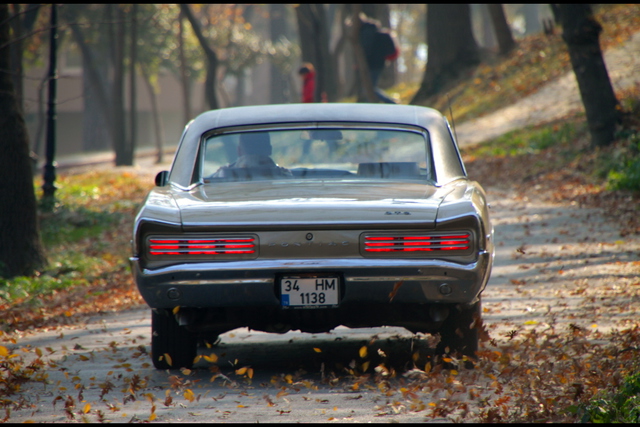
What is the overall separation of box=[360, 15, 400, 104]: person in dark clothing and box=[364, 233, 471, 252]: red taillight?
14.6m

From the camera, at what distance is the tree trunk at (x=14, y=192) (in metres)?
9.59

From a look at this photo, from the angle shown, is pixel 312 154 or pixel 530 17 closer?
pixel 312 154

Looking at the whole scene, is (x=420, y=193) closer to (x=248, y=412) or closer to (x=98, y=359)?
(x=248, y=412)

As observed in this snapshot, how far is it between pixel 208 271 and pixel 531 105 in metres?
17.1

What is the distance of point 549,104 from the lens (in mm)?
19875

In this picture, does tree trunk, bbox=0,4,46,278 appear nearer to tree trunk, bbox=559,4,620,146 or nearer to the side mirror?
the side mirror

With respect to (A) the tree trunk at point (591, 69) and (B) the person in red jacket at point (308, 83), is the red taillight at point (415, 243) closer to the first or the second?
(A) the tree trunk at point (591, 69)

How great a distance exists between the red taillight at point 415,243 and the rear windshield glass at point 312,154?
102 cm

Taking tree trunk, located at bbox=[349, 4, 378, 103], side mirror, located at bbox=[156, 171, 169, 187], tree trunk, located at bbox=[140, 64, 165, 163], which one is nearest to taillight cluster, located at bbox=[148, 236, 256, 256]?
side mirror, located at bbox=[156, 171, 169, 187]

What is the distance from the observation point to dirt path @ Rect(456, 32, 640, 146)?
739 inches

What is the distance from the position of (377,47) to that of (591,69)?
662cm

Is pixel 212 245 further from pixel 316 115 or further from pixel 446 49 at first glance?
pixel 446 49

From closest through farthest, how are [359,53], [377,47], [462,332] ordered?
1. [462,332]
2. [377,47]
3. [359,53]

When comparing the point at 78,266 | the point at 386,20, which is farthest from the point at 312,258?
the point at 386,20
